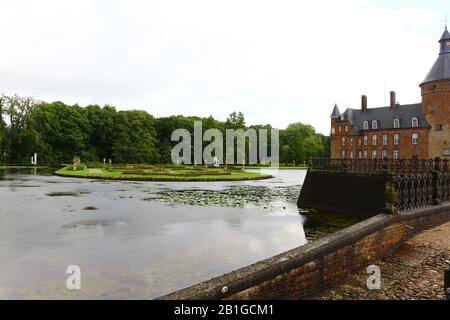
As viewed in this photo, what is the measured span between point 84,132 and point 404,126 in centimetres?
6616

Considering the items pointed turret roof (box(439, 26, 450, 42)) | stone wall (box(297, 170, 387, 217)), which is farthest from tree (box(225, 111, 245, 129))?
stone wall (box(297, 170, 387, 217))

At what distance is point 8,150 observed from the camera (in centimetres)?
6981

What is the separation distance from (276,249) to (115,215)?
297 inches

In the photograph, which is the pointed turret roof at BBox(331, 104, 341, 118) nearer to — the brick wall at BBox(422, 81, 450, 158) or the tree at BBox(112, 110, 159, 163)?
the brick wall at BBox(422, 81, 450, 158)

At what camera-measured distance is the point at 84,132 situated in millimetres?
80312

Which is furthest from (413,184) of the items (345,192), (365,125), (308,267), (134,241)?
(365,125)

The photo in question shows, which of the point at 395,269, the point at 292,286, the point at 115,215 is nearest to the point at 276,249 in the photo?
the point at 395,269

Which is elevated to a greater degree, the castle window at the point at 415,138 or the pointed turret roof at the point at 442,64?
the pointed turret roof at the point at 442,64

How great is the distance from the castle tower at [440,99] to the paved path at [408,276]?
1690 inches

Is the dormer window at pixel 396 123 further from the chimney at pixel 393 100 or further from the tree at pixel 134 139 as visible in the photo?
the tree at pixel 134 139

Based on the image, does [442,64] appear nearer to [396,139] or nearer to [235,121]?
[396,139]

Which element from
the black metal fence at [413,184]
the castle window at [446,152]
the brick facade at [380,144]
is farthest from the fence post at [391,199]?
the brick facade at [380,144]

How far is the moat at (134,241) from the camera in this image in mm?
6754

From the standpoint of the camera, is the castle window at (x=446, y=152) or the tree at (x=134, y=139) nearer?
the castle window at (x=446, y=152)
